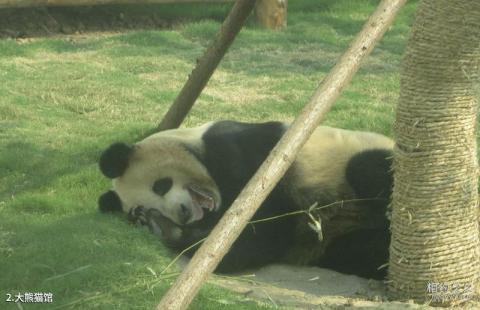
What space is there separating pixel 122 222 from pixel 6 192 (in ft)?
3.70

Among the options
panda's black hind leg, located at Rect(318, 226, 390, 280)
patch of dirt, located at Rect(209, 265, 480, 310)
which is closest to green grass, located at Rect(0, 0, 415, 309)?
patch of dirt, located at Rect(209, 265, 480, 310)

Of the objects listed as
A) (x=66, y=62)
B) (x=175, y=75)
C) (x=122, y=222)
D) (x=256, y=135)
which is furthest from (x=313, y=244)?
(x=66, y=62)

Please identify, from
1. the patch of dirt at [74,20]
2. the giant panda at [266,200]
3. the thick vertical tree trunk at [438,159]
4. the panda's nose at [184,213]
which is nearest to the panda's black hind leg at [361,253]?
the giant panda at [266,200]

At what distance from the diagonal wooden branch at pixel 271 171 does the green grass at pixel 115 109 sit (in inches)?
31.4

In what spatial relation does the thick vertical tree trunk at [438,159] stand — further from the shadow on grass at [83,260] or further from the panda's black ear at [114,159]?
the panda's black ear at [114,159]

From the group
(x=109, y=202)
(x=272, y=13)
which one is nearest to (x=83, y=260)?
(x=109, y=202)

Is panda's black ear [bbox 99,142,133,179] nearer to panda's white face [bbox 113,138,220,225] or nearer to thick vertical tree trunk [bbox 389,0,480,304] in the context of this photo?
panda's white face [bbox 113,138,220,225]

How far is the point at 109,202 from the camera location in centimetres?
520

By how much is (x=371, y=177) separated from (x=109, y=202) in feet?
5.18

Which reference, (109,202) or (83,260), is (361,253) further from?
(83,260)

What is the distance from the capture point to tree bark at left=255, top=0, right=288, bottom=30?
1143 cm

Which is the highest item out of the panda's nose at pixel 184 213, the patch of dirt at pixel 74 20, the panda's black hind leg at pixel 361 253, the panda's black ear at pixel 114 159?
the panda's black ear at pixel 114 159

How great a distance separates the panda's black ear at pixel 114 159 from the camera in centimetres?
496

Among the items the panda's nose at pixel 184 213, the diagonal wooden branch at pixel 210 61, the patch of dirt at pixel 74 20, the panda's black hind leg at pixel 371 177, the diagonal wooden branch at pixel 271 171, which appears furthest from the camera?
the patch of dirt at pixel 74 20
